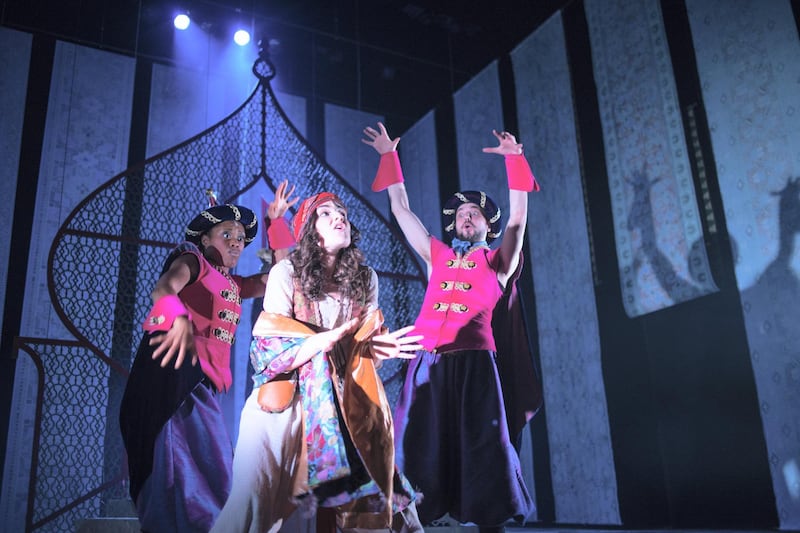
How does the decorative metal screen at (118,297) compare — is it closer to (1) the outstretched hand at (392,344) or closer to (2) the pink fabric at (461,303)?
(2) the pink fabric at (461,303)

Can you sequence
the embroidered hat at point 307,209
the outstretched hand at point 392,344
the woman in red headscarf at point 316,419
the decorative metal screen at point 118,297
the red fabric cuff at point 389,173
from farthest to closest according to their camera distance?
the decorative metal screen at point 118,297
the red fabric cuff at point 389,173
the embroidered hat at point 307,209
the outstretched hand at point 392,344
the woman in red headscarf at point 316,419

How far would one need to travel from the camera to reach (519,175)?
2.97m

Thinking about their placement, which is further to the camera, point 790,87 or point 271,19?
point 271,19

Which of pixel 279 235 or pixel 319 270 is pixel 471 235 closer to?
pixel 279 235

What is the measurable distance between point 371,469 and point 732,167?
3214 mm

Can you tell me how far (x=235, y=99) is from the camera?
6578 mm

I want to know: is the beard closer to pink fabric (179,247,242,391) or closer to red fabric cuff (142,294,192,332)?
pink fabric (179,247,242,391)

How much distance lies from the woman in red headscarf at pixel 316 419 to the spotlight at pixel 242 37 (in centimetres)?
469

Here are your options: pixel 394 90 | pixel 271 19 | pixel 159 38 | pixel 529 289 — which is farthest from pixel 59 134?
pixel 529 289

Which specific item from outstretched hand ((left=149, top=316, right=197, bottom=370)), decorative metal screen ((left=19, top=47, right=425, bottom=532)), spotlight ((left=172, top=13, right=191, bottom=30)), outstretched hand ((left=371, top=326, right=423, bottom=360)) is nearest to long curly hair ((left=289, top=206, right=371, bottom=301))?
outstretched hand ((left=371, top=326, right=423, bottom=360))

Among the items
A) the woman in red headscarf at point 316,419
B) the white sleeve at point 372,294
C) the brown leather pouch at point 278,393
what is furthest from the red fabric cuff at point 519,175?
the brown leather pouch at point 278,393

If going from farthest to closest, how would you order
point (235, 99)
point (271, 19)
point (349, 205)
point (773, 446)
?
1. point (235, 99)
2. point (271, 19)
3. point (349, 205)
4. point (773, 446)

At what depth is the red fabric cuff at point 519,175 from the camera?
2955 mm

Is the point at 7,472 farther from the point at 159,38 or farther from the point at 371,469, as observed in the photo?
the point at 371,469
